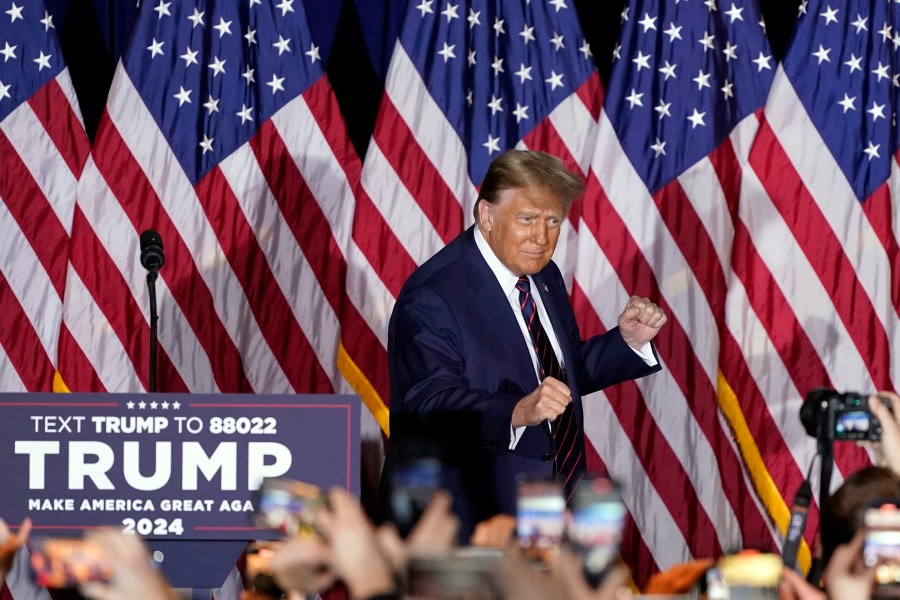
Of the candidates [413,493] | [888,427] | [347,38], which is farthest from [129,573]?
[347,38]

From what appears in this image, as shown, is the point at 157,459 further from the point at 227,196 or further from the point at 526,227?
the point at 227,196

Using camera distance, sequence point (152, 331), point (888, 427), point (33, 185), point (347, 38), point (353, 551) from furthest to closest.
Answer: point (347, 38) → point (33, 185) → point (152, 331) → point (888, 427) → point (353, 551)

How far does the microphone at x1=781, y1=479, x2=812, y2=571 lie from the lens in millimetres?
2189

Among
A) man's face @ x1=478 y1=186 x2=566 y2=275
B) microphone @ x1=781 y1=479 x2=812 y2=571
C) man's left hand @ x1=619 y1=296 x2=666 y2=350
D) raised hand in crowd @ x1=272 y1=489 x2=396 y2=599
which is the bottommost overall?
microphone @ x1=781 y1=479 x2=812 y2=571

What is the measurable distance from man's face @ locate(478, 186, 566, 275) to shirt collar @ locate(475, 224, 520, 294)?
2cm

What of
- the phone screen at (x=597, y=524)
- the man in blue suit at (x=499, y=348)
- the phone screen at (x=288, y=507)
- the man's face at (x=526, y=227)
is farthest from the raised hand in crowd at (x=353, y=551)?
the man's face at (x=526, y=227)

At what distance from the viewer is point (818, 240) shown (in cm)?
503

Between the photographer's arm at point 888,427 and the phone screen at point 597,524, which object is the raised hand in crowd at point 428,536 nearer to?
the phone screen at point 597,524

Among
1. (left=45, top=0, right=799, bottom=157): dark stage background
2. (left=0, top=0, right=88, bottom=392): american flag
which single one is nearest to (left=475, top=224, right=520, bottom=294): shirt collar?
(left=45, top=0, right=799, bottom=157): dark stage background

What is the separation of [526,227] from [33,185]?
8.00ft

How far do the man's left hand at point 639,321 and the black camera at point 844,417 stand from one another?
1.01 meters

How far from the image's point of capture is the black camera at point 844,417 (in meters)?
2.44

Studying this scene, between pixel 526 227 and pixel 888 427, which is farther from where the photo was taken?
pixel 526 227

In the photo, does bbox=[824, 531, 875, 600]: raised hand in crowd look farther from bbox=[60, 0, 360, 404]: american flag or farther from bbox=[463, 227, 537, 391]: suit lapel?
bbox=[60, 0, 360, 404]: american flag
